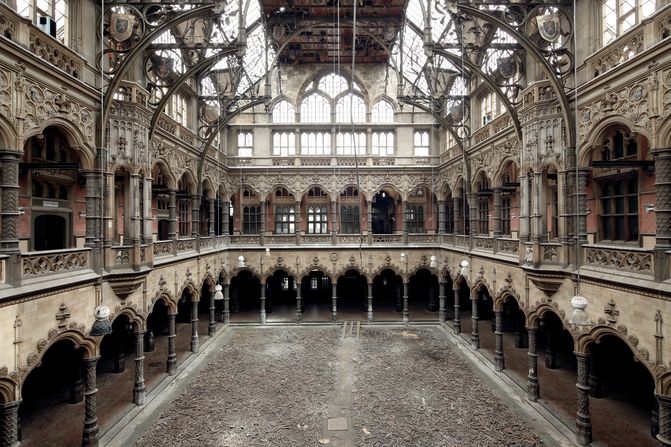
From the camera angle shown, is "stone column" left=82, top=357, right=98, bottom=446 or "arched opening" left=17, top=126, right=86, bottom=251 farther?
"arched opening" left=17, top=126, right=86, bottom=251

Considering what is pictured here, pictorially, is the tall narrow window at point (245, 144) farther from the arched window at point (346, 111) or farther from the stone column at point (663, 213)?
the stone column at point (663, 213)

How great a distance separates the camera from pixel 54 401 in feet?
44.6

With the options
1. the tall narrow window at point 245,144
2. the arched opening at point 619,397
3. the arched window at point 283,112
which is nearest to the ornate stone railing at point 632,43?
the arched opening at point 619,397

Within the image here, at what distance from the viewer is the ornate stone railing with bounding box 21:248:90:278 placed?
904 centimetres


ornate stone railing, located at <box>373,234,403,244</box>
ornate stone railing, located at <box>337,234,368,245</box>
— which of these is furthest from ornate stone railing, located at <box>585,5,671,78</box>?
ornate stone railing, located at <box>337,234,368,245</box>

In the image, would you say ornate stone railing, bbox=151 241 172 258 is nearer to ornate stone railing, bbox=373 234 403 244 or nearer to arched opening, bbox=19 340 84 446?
arched opening, bbox=19 340 84 446

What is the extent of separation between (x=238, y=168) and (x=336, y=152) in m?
7.33

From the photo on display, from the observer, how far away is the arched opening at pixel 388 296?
2625 centimetres

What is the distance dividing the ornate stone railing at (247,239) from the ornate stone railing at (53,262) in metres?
14.3

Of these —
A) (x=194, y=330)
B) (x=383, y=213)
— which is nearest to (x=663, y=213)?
(x=194, y=330)

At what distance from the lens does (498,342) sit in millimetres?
16297

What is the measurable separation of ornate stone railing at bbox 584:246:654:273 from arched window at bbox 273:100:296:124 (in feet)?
73.9

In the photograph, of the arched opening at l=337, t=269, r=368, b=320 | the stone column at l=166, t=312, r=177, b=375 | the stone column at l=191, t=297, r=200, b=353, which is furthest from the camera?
the arched opening at l=337, t=269, r=368, b=320

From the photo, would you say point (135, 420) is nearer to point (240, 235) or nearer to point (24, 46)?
point (24, 46)
